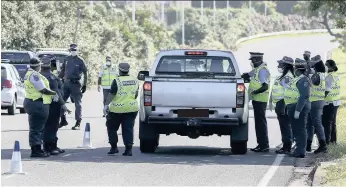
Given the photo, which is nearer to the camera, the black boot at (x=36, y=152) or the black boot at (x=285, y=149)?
the black boot at (x=36, y=152)

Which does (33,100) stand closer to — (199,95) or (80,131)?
(199,95)

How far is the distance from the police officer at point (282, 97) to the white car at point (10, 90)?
11653mm

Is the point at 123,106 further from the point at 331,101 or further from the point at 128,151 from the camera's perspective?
the point at 331,101

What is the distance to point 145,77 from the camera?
734 inches

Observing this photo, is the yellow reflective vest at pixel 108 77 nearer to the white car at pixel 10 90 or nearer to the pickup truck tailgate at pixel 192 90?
the white car at pixel 10 90

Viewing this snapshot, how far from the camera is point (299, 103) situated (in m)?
18.1

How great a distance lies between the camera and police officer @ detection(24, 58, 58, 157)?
Answer: 1750 centimetres

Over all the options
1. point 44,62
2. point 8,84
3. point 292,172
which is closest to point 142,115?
point 44,62

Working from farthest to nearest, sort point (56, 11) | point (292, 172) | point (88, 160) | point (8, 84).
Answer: point (56, 11), point (8, 84), point (88, 160), point (292, 172)

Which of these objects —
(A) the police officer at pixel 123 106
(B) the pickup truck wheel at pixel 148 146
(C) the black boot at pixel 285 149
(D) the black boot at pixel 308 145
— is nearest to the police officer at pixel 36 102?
(A) the police officer at pixel 123 106

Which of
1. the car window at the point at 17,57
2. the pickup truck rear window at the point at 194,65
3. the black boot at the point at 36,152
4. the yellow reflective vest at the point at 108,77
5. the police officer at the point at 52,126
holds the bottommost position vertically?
the black boot at the point at 36,152

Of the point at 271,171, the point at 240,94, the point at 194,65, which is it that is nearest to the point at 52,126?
the point at 194,65

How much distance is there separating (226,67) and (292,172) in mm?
4041

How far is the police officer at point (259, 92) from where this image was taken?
19703mm
